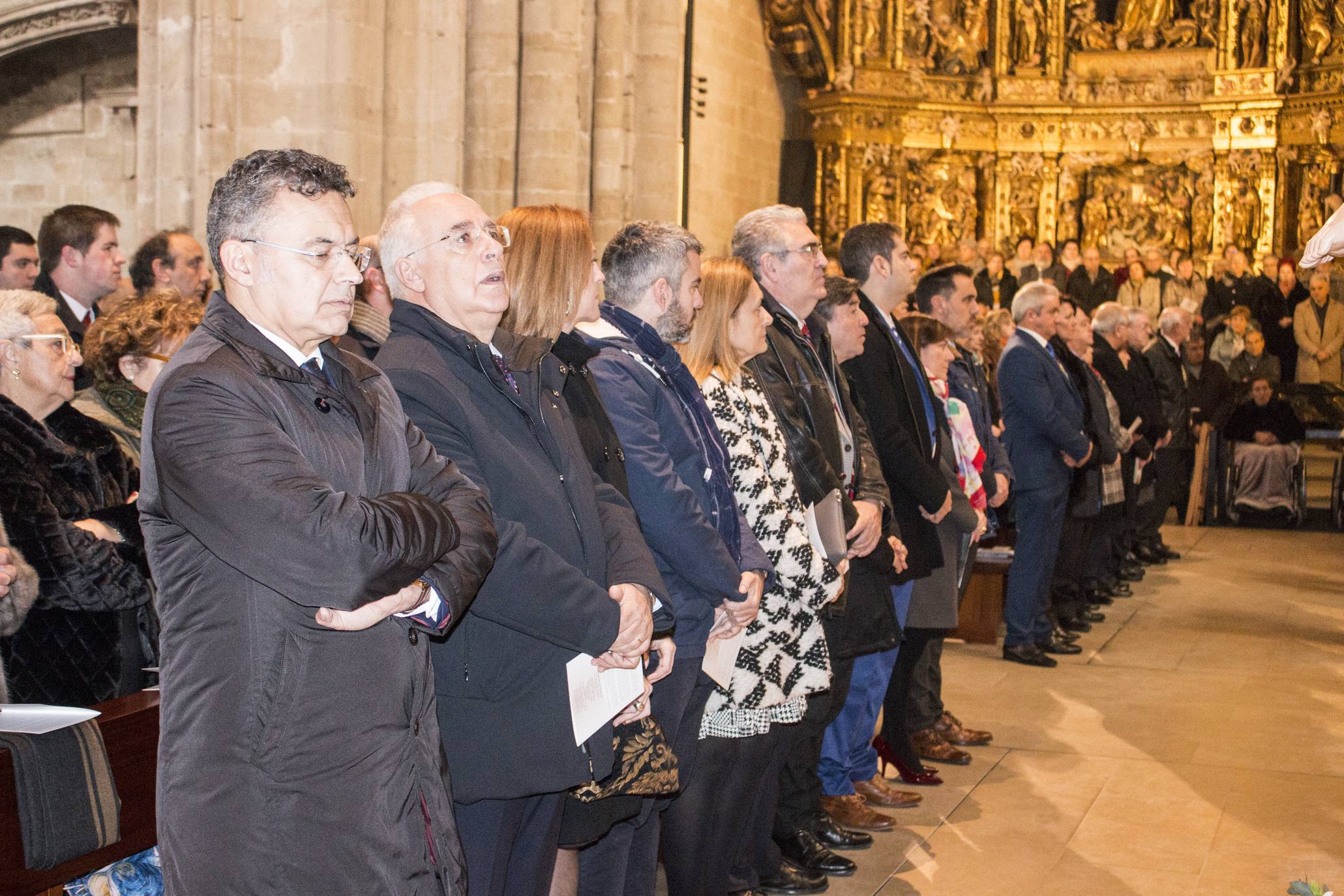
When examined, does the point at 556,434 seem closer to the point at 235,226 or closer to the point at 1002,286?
the point at 235,226

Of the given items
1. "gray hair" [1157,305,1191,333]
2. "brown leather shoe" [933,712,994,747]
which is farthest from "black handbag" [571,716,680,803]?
"gray hair" [1157,305,1191,333]

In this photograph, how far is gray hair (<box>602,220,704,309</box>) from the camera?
12.0 feet

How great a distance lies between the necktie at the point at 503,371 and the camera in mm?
2854

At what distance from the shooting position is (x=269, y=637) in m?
2.17

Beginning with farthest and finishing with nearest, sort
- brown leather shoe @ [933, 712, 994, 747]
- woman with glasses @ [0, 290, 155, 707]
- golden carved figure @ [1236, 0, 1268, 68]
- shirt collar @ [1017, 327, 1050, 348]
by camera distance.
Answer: golden carved figure @ [1236, 0, 1268, 68], shirt collar @ [1017, 327, 1050, 348], brown leather shoe @ [933, 712, 994, 747], woman with glasses @ [0, 290, 155, 707]

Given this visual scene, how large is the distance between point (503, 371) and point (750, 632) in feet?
3.97

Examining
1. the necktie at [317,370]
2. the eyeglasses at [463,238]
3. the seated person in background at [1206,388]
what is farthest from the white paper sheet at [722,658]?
the seated person in background at [1206,388]

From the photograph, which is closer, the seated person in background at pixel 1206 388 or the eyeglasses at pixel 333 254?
the eyeglasses at pixel 333 254

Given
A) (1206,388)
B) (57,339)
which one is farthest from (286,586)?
(1206,388)

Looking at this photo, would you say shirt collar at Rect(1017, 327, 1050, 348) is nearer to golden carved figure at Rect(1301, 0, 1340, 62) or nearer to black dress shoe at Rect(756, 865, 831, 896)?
black dress shoe at Rect(756, 865, 831, 896)

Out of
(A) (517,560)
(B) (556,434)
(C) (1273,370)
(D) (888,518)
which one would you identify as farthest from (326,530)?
(C) (1273,370)

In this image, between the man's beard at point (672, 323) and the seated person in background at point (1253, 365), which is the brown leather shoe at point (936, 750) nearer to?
the man's beard at point (672, 323)

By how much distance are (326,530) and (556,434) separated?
0.82m

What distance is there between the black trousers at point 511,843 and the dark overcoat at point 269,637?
18.1 inches
